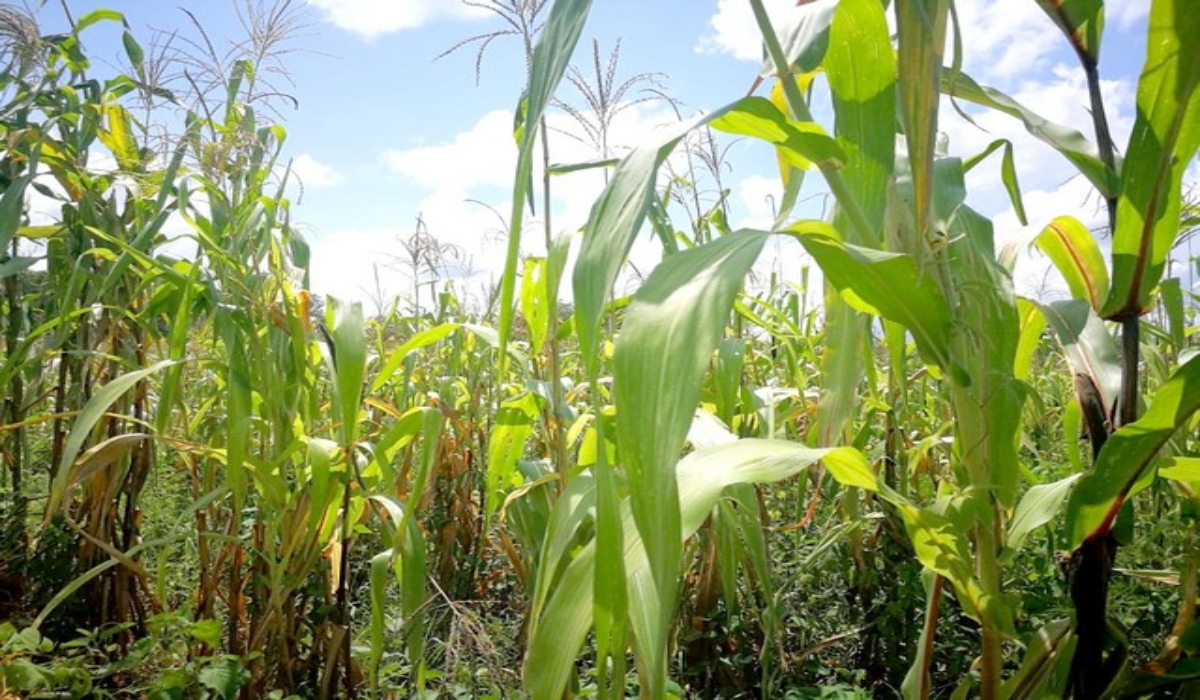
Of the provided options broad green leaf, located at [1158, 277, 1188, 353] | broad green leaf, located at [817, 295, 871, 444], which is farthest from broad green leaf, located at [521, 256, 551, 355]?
broad green leaf, located at [1158, 277, 1188, 353]

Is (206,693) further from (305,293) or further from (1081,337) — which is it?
(1081,337)

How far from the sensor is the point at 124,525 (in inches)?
60.9

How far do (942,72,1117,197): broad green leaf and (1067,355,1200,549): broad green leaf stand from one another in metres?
0.22

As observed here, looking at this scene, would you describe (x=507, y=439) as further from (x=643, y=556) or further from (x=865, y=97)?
(x=865, y=97)

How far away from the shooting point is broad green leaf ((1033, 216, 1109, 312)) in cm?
87

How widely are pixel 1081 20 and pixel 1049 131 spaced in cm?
11

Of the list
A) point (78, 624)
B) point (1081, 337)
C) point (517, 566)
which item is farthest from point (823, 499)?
point (78, 624)

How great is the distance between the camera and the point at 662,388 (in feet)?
1.45

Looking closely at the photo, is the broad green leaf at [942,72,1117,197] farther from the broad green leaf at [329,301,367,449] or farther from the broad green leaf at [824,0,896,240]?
the broad green leaf at [329,301,367,449]

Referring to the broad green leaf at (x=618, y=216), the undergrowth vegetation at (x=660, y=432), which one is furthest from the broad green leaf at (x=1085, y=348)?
the broad green leaf at (x=618, y=216)

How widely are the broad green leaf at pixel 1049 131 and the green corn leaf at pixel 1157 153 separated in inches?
2.0

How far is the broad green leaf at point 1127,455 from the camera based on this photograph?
0.66 metres


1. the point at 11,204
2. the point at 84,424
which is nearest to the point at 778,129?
the point at 84,424

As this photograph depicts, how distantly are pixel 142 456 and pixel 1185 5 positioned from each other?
1.62 meters
